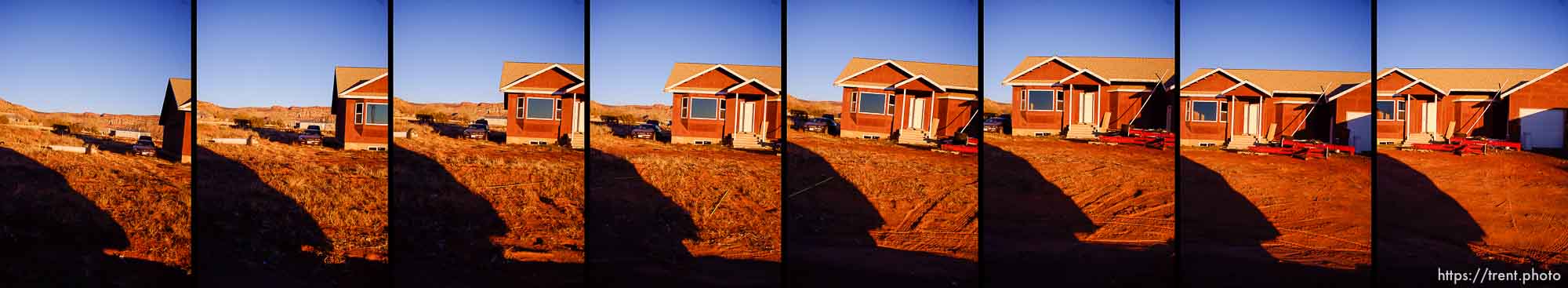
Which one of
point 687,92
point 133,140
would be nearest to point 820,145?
point 687,92

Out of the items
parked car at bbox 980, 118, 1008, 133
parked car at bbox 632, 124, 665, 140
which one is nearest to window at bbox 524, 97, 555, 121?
parked car at bbox 632, 124, 665, 140

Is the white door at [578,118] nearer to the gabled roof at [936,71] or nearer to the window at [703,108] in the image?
the window at [703,108]

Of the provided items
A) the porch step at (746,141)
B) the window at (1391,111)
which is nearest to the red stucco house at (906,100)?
the porch step at (746,141)

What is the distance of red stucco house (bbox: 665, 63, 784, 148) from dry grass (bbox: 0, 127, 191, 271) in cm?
282

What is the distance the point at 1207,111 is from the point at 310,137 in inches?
205

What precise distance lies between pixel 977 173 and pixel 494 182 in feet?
9.23

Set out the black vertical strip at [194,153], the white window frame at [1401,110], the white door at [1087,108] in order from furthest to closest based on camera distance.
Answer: the white window frame at [1401,110] → the white door at [1087,108] → the black vertical strip at [194,153]

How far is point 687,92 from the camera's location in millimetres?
4605

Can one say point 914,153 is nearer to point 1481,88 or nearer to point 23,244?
point 1481,88

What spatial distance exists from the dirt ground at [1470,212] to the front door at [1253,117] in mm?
831

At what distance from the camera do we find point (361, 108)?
4.68 meters

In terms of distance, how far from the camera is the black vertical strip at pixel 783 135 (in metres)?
4.41

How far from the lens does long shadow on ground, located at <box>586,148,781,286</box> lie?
184 inches

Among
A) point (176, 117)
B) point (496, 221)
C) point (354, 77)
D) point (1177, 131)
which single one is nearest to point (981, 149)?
point (1177, 131)
